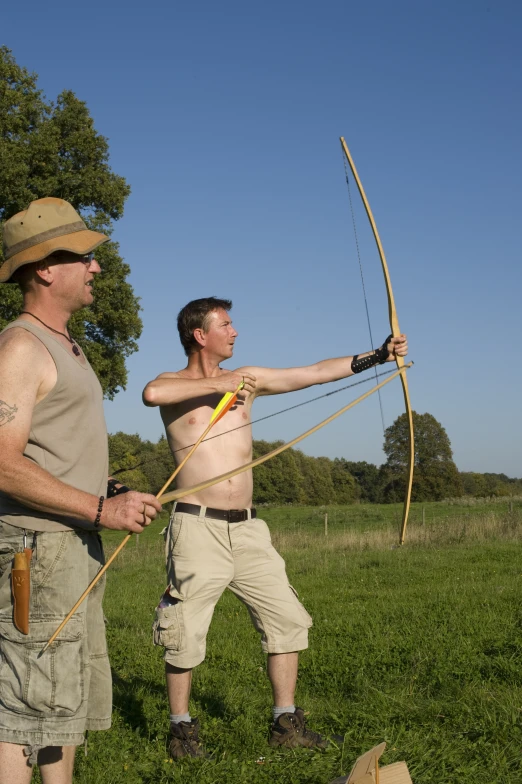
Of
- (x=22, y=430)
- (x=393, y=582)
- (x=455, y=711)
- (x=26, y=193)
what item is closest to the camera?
(x=22, y=430)

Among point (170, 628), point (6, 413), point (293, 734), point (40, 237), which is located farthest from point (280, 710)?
point (40, 237)

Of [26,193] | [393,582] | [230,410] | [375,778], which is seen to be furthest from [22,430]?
[26,193]

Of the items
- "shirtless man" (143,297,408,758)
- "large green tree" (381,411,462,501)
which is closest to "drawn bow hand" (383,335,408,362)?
"shirtless man" (143,297,408,758)

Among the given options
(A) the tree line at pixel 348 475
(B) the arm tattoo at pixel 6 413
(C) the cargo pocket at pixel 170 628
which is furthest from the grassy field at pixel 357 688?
(A) the tree line at pixel 348 475

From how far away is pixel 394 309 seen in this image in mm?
4879

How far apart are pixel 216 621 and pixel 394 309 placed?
13.6 ft

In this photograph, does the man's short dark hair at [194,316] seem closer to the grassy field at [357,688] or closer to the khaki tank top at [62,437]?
the khaki tank top at [62,437]

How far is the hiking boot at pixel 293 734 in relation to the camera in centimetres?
415

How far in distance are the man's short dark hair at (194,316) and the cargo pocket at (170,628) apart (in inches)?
58.4

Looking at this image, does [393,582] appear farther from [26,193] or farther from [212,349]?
[26,193]

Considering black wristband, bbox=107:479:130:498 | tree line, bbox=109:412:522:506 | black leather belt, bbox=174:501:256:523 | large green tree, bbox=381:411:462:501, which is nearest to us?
black wristband, bbox=107:479:130:498

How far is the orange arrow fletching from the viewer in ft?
14.1

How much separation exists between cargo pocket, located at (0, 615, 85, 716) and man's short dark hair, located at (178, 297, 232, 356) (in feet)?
7.38

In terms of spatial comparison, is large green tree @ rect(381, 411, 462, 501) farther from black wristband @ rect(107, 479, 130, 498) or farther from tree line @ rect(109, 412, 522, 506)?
black wristband @ rect(107, 479, 130, 498)
